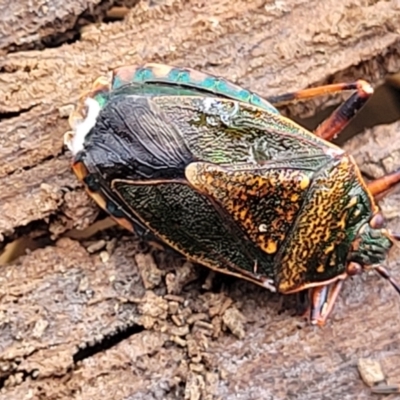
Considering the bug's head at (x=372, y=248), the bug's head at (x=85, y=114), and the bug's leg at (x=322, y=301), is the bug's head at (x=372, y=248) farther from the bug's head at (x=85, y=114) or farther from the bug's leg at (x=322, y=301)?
the bug's head at (x=85, y=114)

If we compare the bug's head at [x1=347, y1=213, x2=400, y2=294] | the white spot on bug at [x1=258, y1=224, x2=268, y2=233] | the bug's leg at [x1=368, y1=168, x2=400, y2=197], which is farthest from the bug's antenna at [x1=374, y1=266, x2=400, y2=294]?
the white spot on bug at [x1=258, y1=224, x2=268, y2=233]

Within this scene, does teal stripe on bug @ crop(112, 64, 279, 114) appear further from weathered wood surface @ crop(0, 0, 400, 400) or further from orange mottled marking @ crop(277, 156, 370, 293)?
→ orange mottled marking @ crop(277, 156, 370, 293)

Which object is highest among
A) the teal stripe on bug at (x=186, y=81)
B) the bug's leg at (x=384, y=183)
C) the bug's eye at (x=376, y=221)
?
the teal stripe on bug at (x=186, y=81)

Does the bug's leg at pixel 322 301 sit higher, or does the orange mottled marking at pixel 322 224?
the orange mottled marking at pixel 322 224

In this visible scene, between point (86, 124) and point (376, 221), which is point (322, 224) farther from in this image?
point (86, 124)

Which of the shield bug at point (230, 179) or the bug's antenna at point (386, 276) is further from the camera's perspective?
the bug's antenna at point (386, 276)

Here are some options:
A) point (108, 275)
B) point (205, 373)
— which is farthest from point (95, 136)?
point (205, 373)

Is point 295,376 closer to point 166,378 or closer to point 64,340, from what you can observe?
point 166,378

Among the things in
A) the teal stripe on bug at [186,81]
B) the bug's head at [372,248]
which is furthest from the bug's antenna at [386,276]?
the teal stripe on bug at [186,81]
